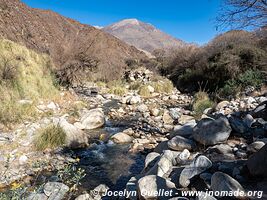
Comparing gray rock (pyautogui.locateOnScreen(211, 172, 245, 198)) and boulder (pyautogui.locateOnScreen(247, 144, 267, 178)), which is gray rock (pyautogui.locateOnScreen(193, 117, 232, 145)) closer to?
boulder (pyautogui.locateOnScreen(247, 144, 267, 178))

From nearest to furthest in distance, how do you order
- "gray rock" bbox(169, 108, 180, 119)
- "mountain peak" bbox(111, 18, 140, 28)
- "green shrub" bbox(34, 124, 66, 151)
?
"green shrub" bbox(34, 124, 66, 151) → "gray rock" bbox(169, 108, 180, 119) → "mountain peak" bbox(111, 18, 140, 28)

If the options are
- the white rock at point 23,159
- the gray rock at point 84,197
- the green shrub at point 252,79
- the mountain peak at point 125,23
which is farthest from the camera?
the mountain peak at point 125,23

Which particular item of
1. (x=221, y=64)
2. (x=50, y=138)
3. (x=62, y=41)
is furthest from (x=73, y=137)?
(x=221, y=64)

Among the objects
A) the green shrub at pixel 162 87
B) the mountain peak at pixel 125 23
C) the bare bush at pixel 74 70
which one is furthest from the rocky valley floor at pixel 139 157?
the mountain peak at pixel 125 23

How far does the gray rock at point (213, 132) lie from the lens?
4078mm

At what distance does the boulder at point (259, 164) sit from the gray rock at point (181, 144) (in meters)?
1.41

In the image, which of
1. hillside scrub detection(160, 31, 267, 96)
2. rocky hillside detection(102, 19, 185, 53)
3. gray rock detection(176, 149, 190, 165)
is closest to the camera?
gray rock detection(176, 149, 190, 165)

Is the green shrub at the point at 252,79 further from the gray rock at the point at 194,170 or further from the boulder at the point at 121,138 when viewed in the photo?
the gray rock at the point at 194,170

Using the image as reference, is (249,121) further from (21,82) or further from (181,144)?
(21,82)

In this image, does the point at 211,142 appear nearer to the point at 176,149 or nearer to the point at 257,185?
the point at 176,149

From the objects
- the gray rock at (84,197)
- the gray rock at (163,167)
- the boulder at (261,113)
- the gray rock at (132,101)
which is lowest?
the gray rock at (84,197)

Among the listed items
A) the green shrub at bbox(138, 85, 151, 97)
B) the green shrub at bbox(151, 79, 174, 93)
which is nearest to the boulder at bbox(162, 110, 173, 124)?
the green shrub at bbox(138, 85, 151, 97)

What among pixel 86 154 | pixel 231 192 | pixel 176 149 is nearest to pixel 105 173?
pixel 86 154

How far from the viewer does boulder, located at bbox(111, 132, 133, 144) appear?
609cm
